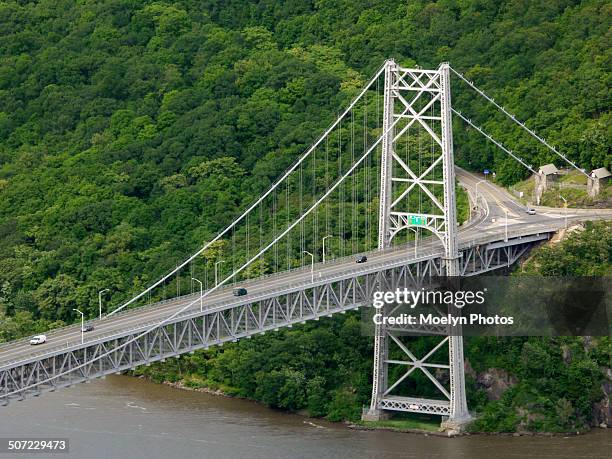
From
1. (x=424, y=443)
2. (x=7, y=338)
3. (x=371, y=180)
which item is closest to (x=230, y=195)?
(x=371, y=180)

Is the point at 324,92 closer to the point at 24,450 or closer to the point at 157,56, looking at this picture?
the point at 157,56

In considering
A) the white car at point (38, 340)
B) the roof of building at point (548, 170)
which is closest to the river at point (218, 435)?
the white car at point (38, 340)

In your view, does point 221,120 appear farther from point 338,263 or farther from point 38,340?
point 38,340

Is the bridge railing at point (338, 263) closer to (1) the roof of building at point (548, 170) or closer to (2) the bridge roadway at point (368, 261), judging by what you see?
(2) the bridge roadway at point (368, 261)
